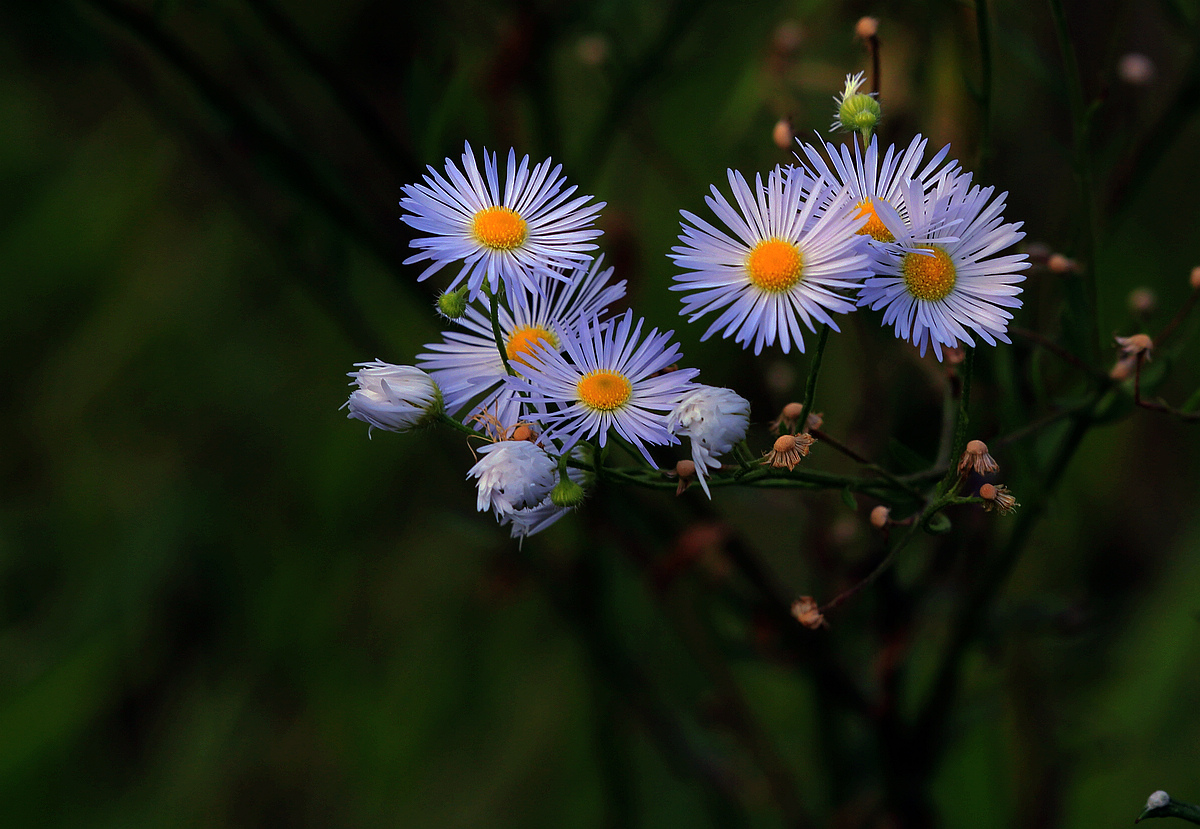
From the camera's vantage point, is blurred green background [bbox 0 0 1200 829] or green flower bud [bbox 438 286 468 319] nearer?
green flower bud [bbox 438 286 468 319]

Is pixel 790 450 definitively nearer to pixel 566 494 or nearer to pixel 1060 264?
pixel 566 494

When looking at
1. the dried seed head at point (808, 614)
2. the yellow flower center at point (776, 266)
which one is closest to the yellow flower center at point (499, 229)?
the yellow flower center at point (776, 266)

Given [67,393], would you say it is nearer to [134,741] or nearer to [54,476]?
[54,476]

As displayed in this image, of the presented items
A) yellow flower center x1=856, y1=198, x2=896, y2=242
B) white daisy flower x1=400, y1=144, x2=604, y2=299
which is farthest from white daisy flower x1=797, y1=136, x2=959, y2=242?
white daisy flower x1=400, y1=144, x2=604, y2=299

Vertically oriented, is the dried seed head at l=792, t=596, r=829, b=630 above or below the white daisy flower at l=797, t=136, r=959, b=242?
below

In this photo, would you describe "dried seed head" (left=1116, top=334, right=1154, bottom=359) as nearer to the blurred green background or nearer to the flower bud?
the blurred green background

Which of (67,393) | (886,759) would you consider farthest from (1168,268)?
(67,393)

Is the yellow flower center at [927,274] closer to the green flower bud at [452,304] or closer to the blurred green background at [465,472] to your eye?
the blurred green background at [465,472]
